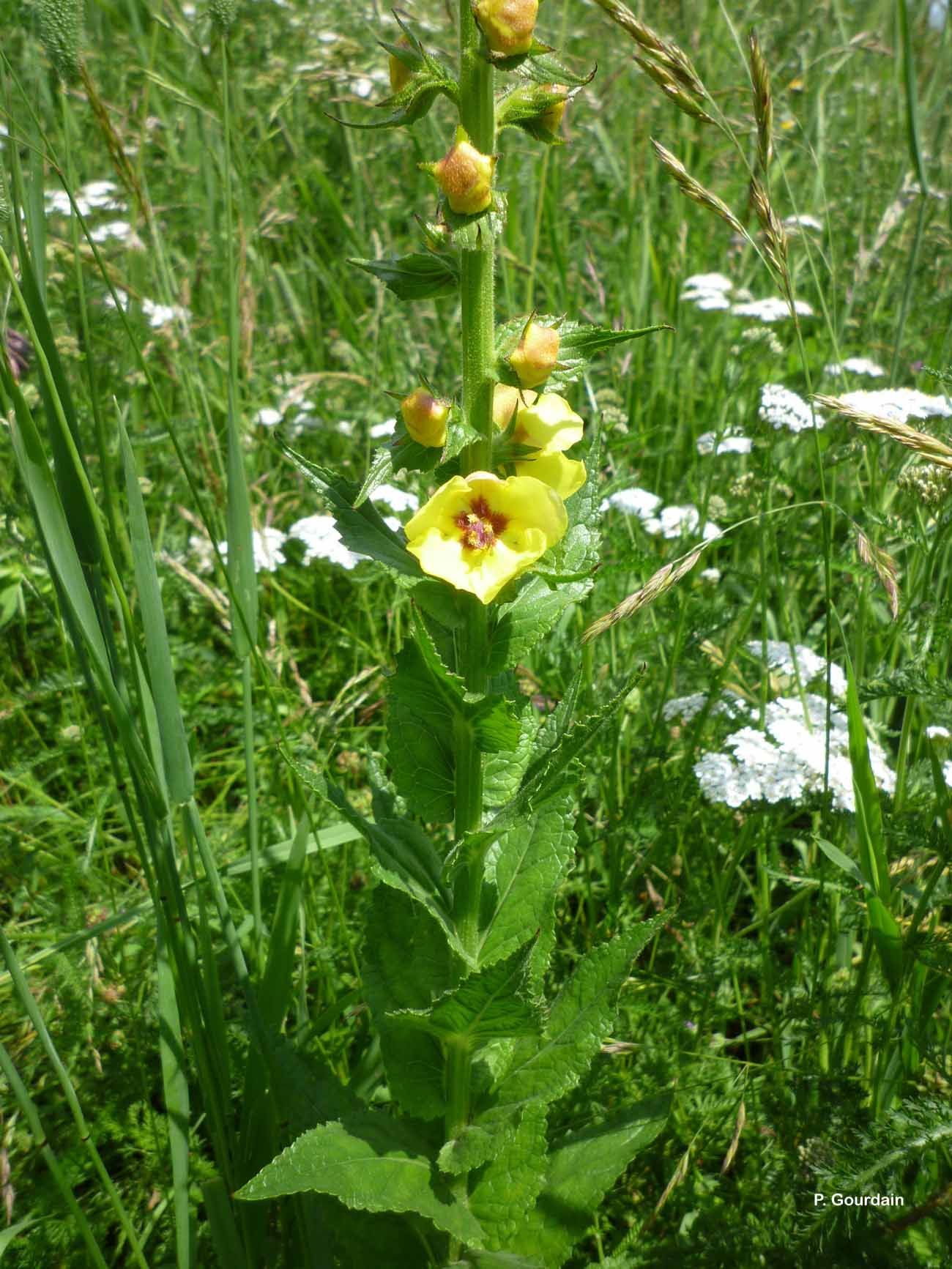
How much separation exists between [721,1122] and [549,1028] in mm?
514

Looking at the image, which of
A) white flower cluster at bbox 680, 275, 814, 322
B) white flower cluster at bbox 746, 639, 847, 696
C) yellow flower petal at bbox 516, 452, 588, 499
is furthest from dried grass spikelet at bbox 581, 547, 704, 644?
white flower cluster at bbox 680, 275, 814, 322

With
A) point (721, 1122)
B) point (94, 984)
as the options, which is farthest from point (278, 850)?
point (721, 1122)

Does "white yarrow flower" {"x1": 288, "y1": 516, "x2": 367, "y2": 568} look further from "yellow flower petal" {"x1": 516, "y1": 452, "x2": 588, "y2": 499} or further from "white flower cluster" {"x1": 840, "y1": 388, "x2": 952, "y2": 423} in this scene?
"white flower cluster" {"x1": 840, "y1": 388, "x2": 952, "y2": 423}

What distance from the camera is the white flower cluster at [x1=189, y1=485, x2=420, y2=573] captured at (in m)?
2.97

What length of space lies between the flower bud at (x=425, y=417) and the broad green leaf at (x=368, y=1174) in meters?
1.12

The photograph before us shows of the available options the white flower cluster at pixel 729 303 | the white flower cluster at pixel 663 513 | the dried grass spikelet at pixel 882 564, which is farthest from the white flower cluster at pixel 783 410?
the dried grass spikelet at pixel 882 564

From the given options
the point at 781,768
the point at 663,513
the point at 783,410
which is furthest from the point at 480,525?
the point at 783,410

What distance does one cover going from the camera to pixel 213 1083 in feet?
5.76

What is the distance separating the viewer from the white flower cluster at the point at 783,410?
279 cm

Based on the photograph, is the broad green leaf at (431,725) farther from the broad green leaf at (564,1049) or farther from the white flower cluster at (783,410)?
the white flower cluster at (783,410)

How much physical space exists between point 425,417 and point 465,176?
336 mm

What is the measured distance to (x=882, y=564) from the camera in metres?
2.00

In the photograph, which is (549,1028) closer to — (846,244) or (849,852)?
(849,852)

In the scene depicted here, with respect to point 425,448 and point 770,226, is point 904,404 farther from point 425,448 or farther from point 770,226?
point 425,448
